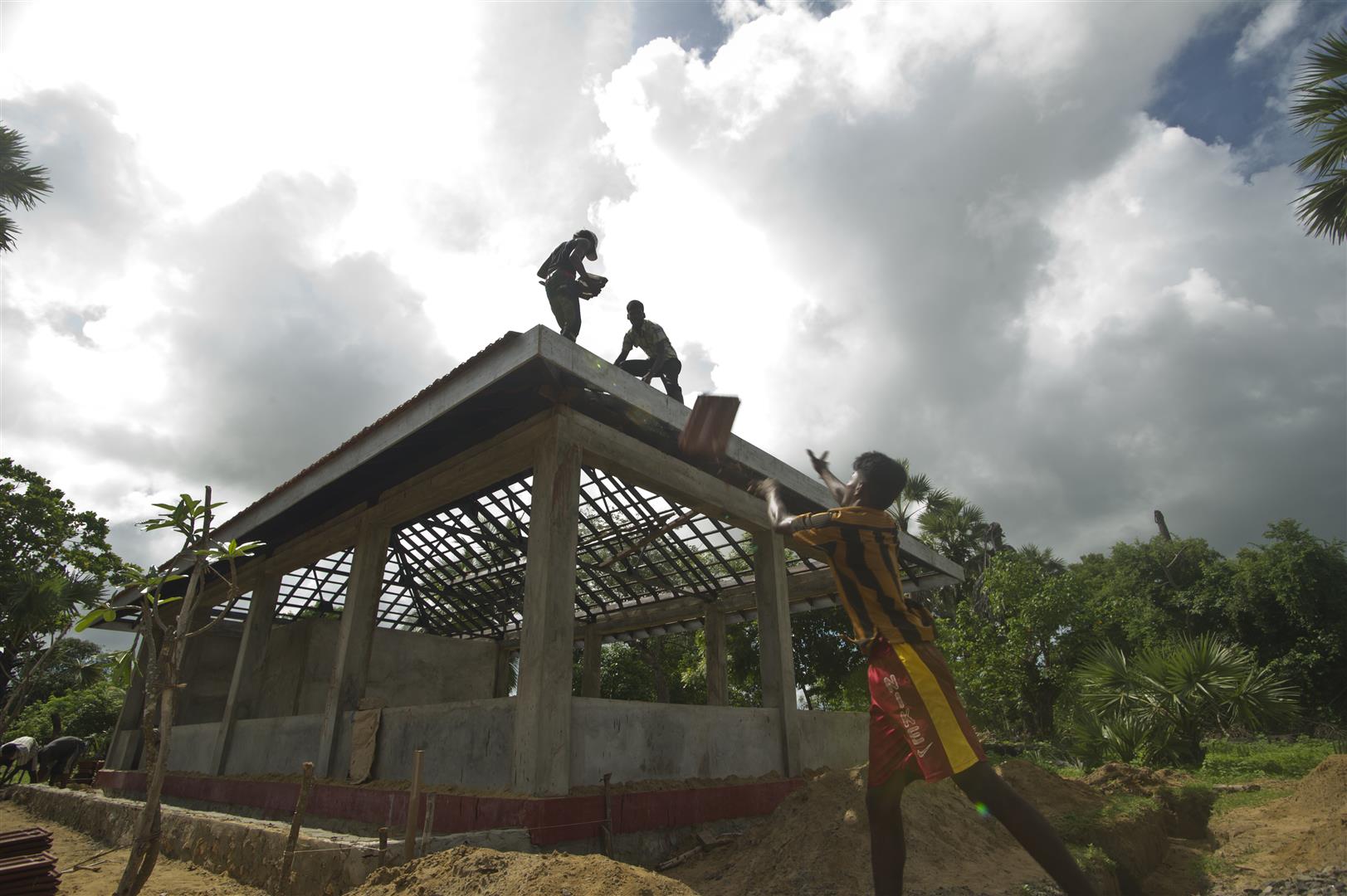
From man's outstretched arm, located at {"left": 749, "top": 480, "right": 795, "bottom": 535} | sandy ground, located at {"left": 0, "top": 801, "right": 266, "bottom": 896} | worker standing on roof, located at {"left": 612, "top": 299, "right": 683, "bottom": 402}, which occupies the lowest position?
sandy ground, located at {"left": 0, "top": 801, "right": 266, "bottom": 896}

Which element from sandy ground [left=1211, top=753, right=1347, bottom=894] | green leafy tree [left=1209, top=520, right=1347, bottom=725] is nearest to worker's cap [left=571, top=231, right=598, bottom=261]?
sandy ground [left=1211, top=753, right=1347, bottom=894]

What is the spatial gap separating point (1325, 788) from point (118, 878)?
1108 centimetres

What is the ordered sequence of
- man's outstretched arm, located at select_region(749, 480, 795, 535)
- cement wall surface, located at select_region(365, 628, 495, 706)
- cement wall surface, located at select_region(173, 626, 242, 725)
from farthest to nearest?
cement wall surface, located at select_region(173, 626, 242, 725), cement wall surface, located at select_region(365, 628, 495, 706), man's outstretched arm, located at select_region(749, 480, 795, 535)

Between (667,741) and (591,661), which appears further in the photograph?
(591,661)

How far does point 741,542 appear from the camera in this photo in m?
11.3

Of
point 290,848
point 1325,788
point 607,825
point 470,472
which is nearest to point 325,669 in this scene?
point 470,472

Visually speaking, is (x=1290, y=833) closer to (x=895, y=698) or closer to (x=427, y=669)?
(x=895, y=698)

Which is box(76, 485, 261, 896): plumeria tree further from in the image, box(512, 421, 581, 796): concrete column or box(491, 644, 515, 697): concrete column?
box(491, 644, 515, 697): concrete column

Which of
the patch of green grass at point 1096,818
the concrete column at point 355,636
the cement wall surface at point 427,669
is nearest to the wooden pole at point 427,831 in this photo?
the concrete column at point 355,636

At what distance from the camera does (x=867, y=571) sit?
3078mm

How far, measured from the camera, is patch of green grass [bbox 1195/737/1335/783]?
9.66 m

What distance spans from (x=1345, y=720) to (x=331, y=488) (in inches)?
1079

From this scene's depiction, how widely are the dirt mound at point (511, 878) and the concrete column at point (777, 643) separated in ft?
15.6

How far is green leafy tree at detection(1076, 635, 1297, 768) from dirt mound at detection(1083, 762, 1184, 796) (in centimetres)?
280
